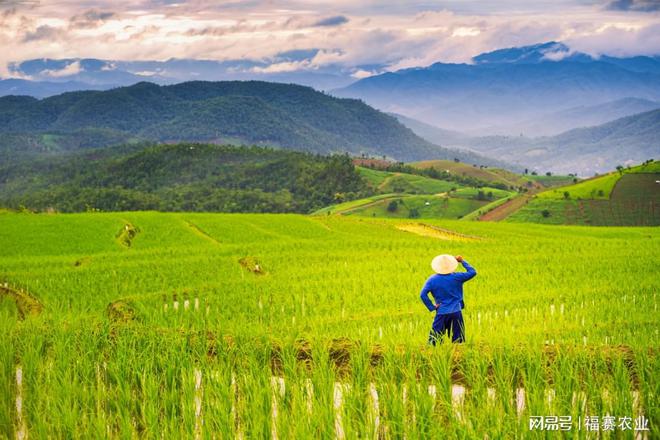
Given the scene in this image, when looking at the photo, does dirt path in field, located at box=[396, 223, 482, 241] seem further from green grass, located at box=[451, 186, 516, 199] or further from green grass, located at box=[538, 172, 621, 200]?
green grass, located at box=[451, 186, 516, 199]

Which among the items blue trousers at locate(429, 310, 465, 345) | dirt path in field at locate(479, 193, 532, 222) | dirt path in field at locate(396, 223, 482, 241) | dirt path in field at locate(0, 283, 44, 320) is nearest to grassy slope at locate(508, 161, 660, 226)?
dirt path in field at locate(479, 193, 532, 222)

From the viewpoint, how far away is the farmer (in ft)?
32.1

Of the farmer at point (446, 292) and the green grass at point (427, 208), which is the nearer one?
the farmer at point (446, 292)

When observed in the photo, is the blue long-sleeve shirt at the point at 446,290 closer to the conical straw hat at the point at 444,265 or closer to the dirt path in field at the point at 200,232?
the conical straw hat at the point at 444,265

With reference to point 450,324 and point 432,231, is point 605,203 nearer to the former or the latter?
point 432,231

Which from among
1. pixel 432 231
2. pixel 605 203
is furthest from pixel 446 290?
pixel 605 203

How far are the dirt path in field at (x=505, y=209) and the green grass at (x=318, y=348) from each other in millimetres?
114959

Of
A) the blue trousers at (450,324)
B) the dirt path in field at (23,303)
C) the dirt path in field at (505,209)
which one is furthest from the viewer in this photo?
the dirt path in field at (505,209)

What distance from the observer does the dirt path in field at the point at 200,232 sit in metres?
39.2

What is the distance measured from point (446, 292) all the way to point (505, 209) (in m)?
141

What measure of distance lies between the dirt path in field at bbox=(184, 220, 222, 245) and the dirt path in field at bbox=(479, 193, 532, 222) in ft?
332

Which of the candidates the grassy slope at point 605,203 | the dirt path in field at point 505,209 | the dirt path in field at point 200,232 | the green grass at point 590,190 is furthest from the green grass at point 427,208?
the dirt path in field at point 200,232

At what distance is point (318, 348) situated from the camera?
7.54 metres

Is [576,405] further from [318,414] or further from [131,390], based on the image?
[131,390]
